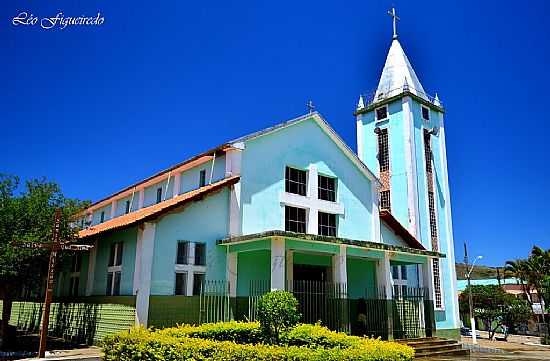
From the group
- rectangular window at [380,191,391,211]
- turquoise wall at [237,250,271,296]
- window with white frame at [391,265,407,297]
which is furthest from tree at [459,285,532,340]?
turquoise wall at [237,250,271,296]

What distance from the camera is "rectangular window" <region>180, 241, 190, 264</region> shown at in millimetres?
16734

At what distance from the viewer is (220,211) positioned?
59.2 ft

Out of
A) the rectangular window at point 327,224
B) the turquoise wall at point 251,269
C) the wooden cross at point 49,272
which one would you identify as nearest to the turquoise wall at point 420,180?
the rectangular window at point 327,224

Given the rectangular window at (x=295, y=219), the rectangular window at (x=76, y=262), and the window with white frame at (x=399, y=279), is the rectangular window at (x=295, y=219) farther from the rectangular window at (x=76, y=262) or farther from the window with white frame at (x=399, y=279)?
the rectangular window at (x=76, y=262)

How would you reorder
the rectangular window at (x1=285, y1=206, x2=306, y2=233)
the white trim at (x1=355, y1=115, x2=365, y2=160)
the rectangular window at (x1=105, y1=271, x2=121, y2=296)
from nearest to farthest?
the rectangular window at (x1=105, y1=271, x2=121, y2=296) → the rectangular window at (x1=285, y1=206, x2=306, y2=233) → the white trim at (x1=355, y1=115, x2=365, y2=160)

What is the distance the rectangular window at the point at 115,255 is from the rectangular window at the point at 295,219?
6.80 meters

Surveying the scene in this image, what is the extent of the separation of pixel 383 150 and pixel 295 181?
13429 mm

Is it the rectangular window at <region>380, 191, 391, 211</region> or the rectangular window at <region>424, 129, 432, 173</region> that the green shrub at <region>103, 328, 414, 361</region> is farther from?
the rectangular window at <region>424, 129, 432, 173</region>

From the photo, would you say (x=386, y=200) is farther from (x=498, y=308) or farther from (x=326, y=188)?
(x=498, y=308)

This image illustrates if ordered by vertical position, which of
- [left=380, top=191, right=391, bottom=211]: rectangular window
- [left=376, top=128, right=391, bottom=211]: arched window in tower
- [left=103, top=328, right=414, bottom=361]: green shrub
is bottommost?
[left=103, top=328, right=414, bottom=361]: green shrub

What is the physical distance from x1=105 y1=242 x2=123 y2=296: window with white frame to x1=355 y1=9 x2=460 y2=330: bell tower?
59.0ft

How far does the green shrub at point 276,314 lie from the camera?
11422 millimetres

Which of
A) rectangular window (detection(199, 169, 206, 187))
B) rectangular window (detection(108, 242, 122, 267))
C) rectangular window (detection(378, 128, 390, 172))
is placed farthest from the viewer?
rectangular window (detection(378, 128, 390, 172))

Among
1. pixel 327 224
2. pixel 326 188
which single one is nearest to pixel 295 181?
pixel 326 188
